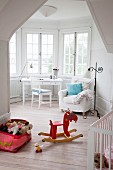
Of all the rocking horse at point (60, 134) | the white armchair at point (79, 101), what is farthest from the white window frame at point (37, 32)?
the rocking horse at point (60, 134)

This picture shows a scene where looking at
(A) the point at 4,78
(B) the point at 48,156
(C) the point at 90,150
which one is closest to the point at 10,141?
(B) the point at 48,156

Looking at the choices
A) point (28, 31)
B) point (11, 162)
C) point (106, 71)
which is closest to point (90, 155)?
point (11, 162)

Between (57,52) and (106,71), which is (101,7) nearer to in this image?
(106,71)

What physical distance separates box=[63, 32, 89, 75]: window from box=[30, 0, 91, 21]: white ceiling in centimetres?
57

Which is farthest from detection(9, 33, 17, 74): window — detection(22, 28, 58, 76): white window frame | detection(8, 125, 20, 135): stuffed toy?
detection(8, 125, 20, 135): stuffed toy

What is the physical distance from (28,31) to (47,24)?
63cm

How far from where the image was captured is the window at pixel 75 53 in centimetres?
622

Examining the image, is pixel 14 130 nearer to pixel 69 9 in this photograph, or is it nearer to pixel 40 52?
pixel 69 9

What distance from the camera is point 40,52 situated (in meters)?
6.62

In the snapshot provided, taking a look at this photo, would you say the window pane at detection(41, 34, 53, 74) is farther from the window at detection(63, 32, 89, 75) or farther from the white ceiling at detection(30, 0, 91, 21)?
the white ceiling at detection(30, 0, 91, 21)

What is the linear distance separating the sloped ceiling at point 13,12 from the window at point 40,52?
123 inches

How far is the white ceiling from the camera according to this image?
14.8 feet

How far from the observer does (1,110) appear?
3539mm

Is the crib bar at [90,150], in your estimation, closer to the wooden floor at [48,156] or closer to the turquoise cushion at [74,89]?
the wooden floor at [48,156]
